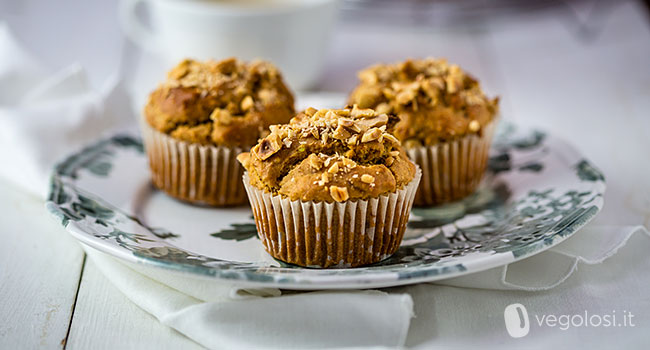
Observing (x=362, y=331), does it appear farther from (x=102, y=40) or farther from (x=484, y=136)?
(x=102, y=40)

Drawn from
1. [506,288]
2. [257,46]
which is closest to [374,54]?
[257,46]

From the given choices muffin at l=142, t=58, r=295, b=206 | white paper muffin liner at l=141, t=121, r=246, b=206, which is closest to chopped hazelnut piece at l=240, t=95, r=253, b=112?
muffin at l=142, t=58, r=295, b=206

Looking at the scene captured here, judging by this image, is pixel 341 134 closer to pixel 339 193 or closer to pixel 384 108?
pixel 339 193

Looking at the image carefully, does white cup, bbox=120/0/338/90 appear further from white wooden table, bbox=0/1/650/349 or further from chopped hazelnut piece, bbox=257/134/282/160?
chopped hazelnut piece, bbox=257/134/282/160

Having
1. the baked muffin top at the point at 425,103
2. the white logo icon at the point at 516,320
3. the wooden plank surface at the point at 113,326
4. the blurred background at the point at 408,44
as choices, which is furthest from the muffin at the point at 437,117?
the wooden plank surface at the point at 113,326

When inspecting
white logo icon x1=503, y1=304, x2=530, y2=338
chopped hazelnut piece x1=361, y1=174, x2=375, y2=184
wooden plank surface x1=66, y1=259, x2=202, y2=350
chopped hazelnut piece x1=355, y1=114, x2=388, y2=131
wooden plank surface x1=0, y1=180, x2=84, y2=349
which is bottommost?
wooden plank surface x1=0, y1=180, x2=84, y2=349

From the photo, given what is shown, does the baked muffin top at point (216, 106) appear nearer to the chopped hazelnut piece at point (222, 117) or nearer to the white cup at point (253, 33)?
the chopped hazelnut piece at point (222, 117)
